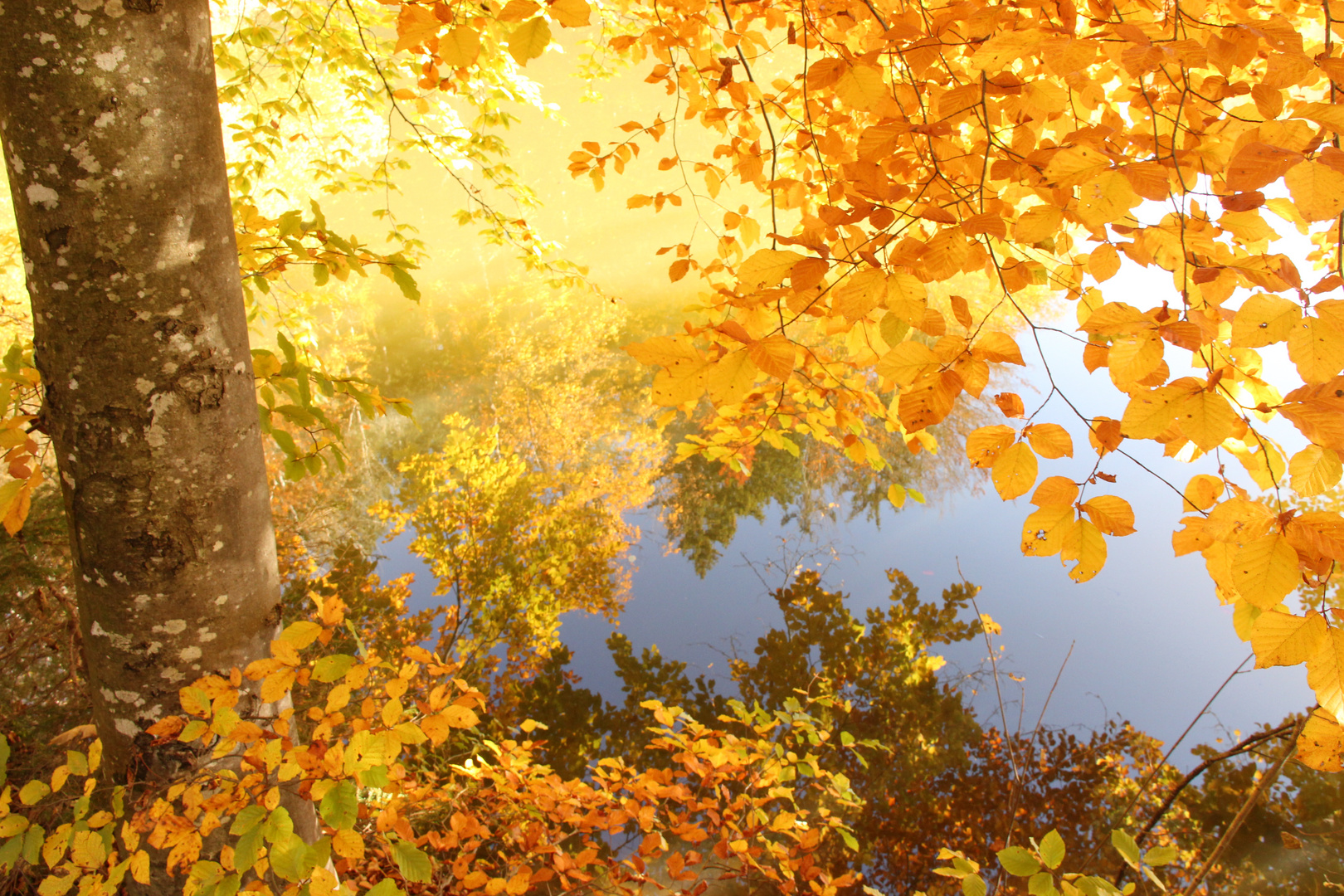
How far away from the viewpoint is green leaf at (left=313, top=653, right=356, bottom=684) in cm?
79

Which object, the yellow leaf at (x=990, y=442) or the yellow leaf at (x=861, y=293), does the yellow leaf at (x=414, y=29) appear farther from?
the yellow leaf at (x=990, y=442)

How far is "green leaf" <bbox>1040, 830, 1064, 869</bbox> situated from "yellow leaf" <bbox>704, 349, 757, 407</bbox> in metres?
0.90

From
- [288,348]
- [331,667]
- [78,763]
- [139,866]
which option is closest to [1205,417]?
[331,667]

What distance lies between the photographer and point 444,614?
4.70m

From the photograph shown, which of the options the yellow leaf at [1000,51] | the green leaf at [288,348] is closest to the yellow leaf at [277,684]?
the green leaf at [288,348]

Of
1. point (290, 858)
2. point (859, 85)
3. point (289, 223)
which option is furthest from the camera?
point (289, 223)

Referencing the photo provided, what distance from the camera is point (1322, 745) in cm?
65

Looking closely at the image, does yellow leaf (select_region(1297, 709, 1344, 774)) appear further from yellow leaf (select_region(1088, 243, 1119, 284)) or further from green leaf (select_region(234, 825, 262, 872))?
green leaf (select_region(234, 825, 262, 872))

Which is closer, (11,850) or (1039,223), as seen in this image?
(1039,223)

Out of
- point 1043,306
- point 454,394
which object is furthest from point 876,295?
point 1043,306

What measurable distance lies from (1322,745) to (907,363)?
2.02ft

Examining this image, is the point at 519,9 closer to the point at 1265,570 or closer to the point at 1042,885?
the point at 1265,570

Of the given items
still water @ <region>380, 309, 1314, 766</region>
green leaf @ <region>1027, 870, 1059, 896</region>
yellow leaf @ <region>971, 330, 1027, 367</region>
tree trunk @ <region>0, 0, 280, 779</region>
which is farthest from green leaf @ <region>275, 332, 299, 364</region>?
still water @ <region>380, 309, 1314, 766</region>

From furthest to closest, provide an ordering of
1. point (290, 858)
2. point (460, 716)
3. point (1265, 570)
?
1. point (460, 716)
2. point (290, 858)
3. point (1265, 570)
